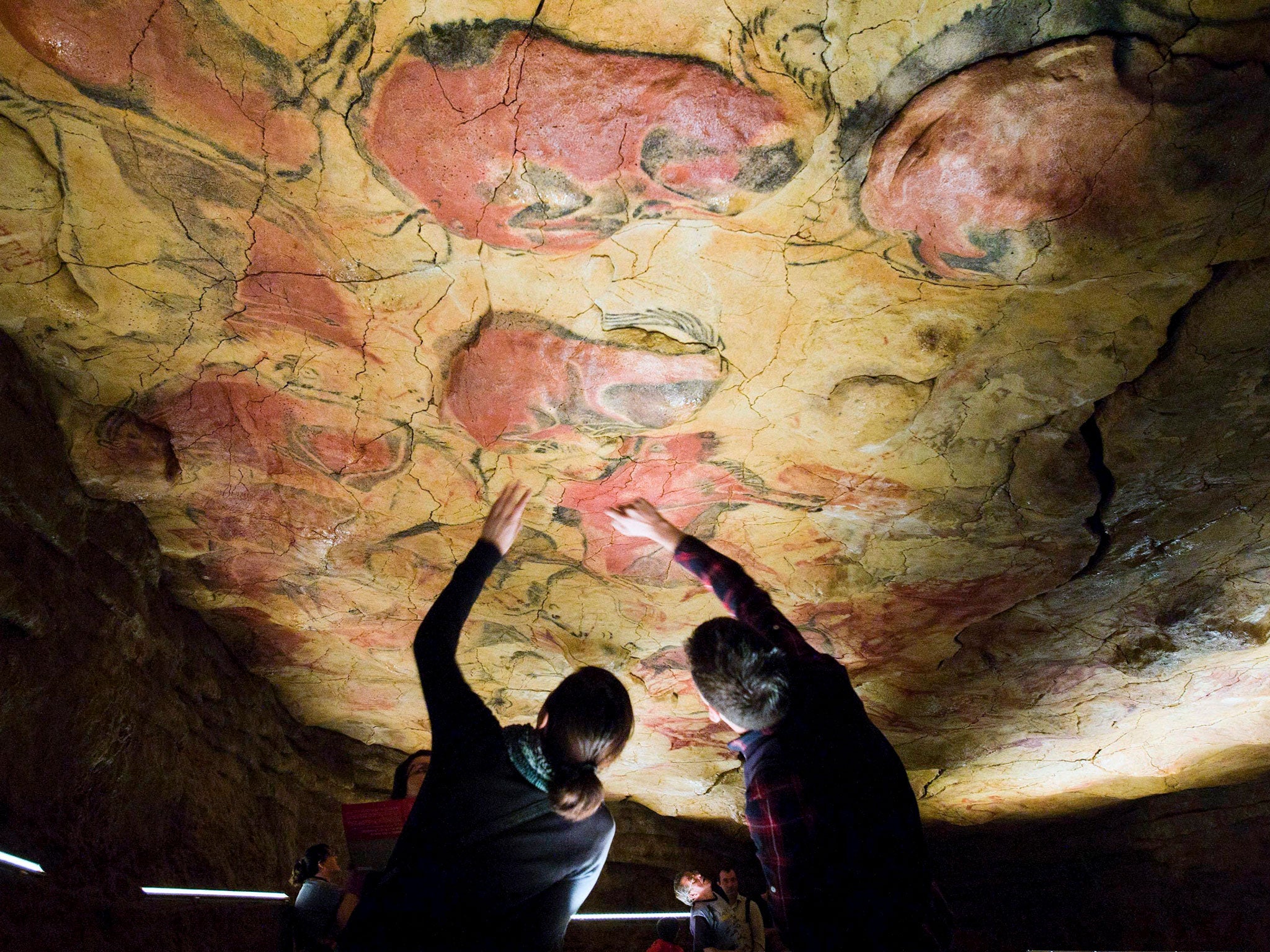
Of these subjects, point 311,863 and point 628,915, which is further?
point 628,915

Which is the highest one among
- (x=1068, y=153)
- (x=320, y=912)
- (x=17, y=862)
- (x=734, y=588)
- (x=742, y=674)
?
(x=1068, y=153)

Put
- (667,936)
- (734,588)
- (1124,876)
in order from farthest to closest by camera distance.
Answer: (1124,876) < (667,936) < (734,588)

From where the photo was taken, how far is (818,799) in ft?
4.31

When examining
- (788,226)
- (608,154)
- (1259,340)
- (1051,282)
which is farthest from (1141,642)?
(608,154)

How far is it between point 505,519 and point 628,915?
16.8 feet

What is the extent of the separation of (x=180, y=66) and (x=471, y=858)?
1649 mm

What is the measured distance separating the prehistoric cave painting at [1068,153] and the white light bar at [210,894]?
11.6 ft

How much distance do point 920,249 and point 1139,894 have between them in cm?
676

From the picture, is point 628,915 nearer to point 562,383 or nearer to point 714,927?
point 714,927

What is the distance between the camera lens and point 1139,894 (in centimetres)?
586

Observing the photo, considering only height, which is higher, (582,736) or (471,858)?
(582,736)

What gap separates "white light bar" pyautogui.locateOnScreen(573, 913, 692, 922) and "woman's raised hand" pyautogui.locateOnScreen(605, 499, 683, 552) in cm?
430

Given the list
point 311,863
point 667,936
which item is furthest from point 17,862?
point 667,936

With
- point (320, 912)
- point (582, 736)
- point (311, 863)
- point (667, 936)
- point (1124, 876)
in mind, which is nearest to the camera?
point (582, 736)
